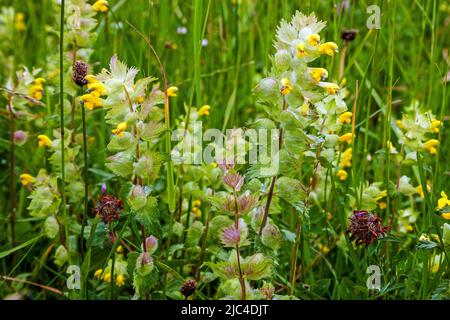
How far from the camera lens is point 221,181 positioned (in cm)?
131

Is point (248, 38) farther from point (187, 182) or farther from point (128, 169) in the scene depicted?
point (128, 169)

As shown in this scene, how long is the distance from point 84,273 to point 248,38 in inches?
41.9

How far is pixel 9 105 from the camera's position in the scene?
58.8 inches

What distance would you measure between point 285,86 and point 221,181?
36 centimetres

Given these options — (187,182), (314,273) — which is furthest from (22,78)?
(314,273)

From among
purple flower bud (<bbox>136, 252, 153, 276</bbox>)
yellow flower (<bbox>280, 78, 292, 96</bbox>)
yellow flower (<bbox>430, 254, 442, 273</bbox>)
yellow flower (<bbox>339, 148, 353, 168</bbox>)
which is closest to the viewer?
yellow flower (<bbox>280, 78, 292, 96</bbox>)

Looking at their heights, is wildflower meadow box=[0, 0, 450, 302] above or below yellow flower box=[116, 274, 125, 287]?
above

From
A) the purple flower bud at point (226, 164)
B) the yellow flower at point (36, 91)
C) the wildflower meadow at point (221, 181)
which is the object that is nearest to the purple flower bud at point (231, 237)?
the wildflower meadow at point (221, 181)

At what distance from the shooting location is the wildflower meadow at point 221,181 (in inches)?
41.8

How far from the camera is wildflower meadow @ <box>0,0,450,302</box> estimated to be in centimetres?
106

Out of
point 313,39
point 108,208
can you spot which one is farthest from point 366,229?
point 108,208

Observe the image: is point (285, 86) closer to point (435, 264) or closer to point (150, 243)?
point (150, 243)

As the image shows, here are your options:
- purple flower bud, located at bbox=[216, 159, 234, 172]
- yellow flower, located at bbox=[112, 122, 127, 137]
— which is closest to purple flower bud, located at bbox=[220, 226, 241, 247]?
purple flower bud, located at bbox=[216, 159, 234, 172]

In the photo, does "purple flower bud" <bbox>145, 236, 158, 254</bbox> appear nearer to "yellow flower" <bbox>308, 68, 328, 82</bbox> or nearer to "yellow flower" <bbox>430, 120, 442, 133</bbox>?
"yellow flower" <bbox>308, 68, 328, 82</bbox>
